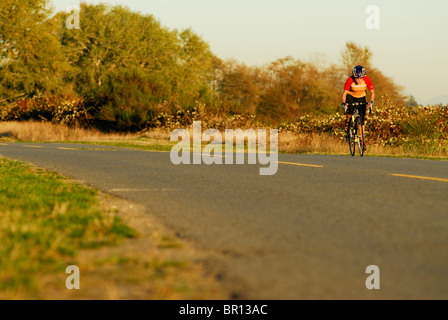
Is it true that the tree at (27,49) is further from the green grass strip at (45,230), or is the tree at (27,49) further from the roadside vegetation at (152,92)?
the green grass strip at (45,230)

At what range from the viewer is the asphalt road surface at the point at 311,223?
11.9 feet

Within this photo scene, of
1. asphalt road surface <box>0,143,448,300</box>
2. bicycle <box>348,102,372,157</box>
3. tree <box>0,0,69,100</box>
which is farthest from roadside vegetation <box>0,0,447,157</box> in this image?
asphalt road surface <box>0,143,448,300</box>

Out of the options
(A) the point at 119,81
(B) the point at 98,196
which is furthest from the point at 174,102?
(B) the point at 98,196

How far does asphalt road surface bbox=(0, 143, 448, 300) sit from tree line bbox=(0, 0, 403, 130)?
22.3 m

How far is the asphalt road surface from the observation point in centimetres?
364

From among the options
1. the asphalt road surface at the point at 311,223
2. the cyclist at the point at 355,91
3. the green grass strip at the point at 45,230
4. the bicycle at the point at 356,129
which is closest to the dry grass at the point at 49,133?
the bicycle at the point at 356,129

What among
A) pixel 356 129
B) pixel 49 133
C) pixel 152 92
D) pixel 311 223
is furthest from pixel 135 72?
pixel 311 223

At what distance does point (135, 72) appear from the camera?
38.0m

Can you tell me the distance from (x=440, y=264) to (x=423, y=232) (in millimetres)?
1035

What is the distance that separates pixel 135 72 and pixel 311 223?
33.8 meters

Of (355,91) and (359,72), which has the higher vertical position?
(359,72)

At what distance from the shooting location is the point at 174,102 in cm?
3394

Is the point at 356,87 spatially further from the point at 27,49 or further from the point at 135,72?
the point at 27,49
